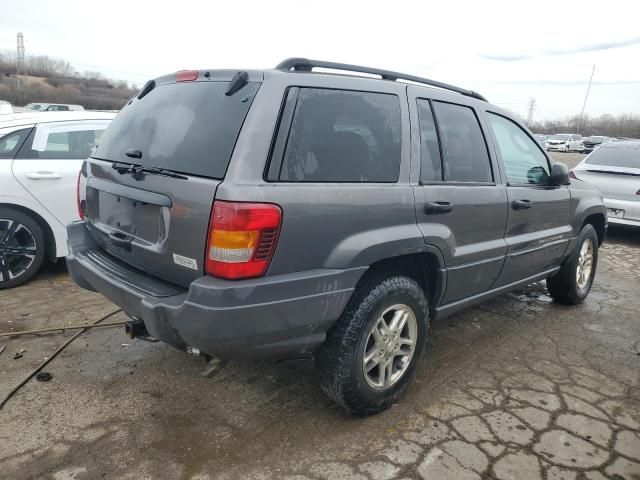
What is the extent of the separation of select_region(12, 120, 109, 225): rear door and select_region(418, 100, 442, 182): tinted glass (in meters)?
3.36

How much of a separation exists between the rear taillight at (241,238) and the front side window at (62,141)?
3335 mm

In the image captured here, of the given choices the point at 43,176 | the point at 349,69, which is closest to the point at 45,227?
the point at 43,176

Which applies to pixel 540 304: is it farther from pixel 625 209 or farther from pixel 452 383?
pixel 625 209

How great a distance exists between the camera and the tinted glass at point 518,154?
3.57 m

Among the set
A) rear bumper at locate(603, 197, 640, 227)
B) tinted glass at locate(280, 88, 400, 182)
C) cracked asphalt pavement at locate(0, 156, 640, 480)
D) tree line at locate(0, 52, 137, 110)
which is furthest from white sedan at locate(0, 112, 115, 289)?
tree line at locate(0, 52, 137, 110)

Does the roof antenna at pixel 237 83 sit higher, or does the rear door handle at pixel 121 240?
the roof antenna at pixel 237 83

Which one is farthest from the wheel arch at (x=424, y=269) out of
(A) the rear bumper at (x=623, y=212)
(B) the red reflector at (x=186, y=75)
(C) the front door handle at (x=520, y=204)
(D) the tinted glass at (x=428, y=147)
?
(A) the rear bumper at (x=623, y=212)

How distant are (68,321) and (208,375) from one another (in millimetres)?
1798

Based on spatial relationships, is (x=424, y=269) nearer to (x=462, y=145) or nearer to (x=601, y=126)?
(x=462, y=145)

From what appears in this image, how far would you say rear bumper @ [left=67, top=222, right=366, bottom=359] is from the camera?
84.0 inches

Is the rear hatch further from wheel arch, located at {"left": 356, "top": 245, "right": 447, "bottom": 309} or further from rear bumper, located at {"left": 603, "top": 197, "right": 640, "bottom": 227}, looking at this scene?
rear bumper, located at {"left": 603, "top": 197, "right": 640, "bottom": 227}

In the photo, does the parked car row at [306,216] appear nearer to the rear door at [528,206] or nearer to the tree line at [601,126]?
the rear door at [528,206]

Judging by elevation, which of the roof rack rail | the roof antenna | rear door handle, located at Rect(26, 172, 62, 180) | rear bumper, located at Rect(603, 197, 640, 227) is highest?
the roof rack rail

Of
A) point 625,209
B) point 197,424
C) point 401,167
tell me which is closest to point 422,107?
point 401,167
